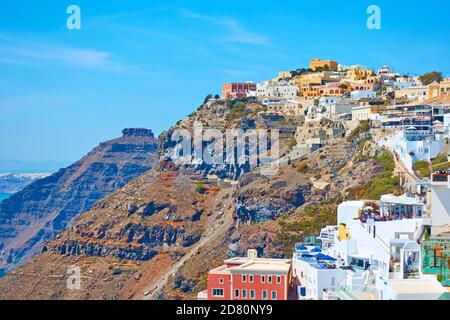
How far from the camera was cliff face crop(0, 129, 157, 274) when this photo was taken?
13788 centimetres

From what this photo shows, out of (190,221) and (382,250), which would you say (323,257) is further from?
(190,221)

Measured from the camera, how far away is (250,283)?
1848cm

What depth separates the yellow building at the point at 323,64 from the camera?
237 feet

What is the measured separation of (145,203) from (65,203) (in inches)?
3333

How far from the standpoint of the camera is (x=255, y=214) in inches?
1877

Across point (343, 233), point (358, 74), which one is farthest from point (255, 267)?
point (358, 74)

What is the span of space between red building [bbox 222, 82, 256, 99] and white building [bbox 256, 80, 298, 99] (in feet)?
3.72

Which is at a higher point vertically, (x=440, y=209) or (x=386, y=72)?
(x=386, y=72)

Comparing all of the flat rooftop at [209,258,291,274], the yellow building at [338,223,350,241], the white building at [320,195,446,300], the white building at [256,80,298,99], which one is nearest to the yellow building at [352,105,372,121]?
the white building at [256,80,298,99]

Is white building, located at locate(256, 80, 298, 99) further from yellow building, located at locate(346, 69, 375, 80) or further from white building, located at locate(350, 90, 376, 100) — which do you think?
white building, located at locate(350, 90, 376, 100)

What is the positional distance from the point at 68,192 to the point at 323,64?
7841cm

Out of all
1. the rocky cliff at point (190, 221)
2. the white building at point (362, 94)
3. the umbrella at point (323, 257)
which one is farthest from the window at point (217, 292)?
the white building at point (362, 94)

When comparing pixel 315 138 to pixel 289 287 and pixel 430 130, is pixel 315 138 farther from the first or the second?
pixel 289 287

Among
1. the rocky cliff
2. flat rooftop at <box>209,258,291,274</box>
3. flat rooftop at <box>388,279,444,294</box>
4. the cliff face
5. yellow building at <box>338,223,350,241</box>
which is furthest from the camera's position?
the cliff face
